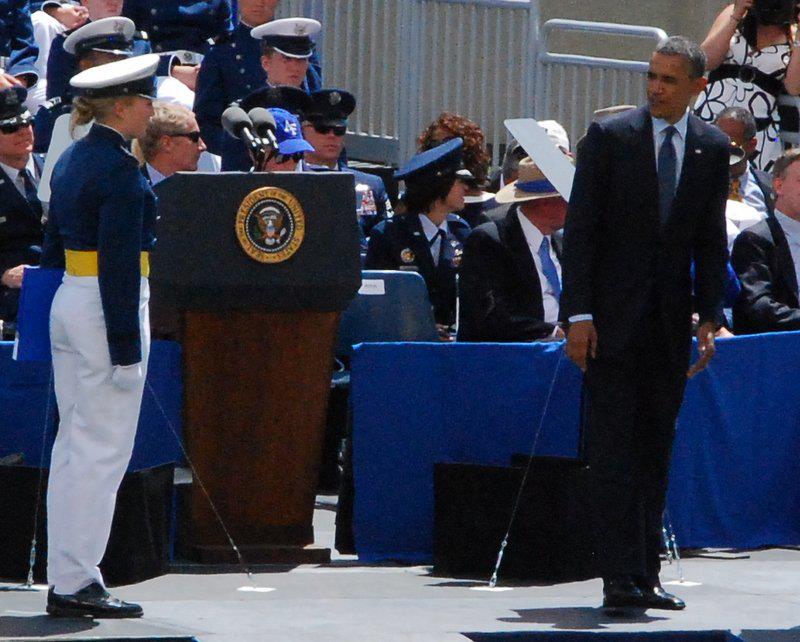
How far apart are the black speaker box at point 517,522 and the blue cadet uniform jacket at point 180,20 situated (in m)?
4.70

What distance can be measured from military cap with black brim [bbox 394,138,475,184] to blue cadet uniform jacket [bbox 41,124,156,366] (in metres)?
2.88

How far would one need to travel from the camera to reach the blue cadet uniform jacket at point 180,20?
11.5 m

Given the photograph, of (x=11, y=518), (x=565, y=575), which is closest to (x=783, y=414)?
(x=565, y=575)

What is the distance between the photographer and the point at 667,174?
22.3 ft

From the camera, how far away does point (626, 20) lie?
1468cm

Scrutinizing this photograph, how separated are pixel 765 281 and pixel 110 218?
12.2 feet

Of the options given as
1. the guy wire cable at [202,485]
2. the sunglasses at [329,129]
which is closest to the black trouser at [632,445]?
the guy wire cable at [202,485]

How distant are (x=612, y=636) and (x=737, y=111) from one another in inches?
193

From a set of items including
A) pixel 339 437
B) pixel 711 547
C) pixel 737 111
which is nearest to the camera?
pixel 711 547

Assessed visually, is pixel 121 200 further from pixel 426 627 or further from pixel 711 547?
pixel 711 547

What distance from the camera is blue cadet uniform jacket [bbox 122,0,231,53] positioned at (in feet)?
37.8

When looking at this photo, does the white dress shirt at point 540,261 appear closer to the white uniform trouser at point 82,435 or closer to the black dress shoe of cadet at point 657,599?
the black dress shoe of cadet at point 657,599

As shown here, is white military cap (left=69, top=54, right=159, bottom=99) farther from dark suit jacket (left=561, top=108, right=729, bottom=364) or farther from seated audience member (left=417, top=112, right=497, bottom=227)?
seated audience member (left=417, top=112, right=497, bottom=227)

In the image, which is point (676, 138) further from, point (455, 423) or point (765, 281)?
point (765, 281)
